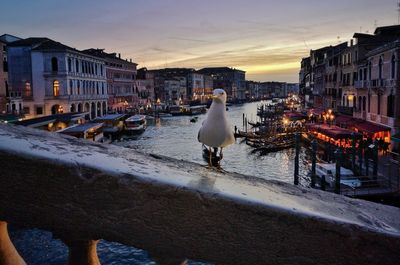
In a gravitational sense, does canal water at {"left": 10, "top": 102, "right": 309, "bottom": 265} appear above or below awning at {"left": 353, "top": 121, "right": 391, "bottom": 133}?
below

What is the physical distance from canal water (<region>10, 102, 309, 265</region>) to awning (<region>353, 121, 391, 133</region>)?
4.23m

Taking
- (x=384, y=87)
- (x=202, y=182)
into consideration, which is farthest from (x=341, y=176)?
(x=202, y=182)

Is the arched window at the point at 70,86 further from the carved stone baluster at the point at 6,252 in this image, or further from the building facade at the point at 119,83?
the carved stone baluster at the point at 6,252

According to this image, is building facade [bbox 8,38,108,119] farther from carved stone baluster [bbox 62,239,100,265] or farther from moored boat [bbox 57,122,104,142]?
carved stone baluster [bbox 62,239,100,265]

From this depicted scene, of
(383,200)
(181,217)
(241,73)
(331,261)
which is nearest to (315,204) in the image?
(331,261)

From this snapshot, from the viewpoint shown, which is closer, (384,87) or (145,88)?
(384,87)

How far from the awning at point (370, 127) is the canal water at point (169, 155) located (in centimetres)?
423

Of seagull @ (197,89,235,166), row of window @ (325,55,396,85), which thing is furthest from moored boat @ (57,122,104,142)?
seagull @ (197,89,235,166)

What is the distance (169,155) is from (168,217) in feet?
97.6

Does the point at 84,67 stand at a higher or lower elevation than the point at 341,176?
higher

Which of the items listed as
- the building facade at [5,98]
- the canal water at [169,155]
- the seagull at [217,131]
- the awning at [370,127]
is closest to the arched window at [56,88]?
the building facade at [5,98]

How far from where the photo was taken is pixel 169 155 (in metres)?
30.9

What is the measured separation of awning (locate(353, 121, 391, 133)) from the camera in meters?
23.4

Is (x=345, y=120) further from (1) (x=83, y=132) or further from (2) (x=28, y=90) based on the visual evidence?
(2) (x=28, y=90)
